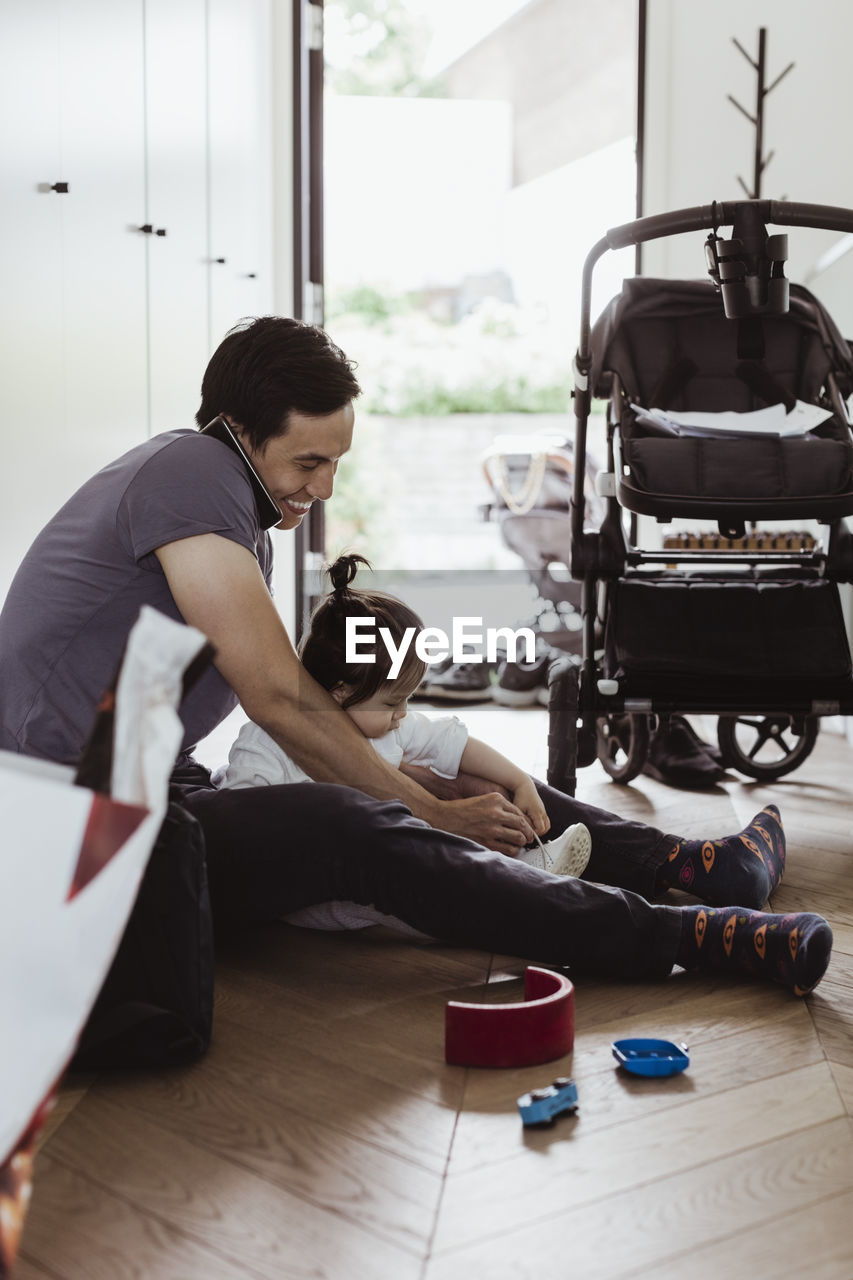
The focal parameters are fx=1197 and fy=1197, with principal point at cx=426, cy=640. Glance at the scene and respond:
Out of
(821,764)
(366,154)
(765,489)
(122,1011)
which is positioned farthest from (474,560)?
(122,1011)

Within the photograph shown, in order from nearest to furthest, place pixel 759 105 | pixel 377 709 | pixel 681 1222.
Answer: pixel 681 1222
pixel 377 709
pixel 759 105

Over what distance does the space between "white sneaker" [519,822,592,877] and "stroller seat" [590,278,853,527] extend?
0.64 m

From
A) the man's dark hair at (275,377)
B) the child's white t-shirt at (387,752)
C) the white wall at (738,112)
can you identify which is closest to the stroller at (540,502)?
the white wall at (738,112)

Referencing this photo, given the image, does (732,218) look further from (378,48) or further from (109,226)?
(378,48)

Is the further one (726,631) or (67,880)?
(726,631)

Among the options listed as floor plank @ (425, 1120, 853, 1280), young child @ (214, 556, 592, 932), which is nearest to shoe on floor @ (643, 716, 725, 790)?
young child @ (214, 556, 592, 932)

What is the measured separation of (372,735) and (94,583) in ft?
1.35

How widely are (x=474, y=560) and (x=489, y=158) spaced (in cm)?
263

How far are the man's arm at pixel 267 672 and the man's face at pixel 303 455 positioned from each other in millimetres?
161

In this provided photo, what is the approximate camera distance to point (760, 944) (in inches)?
50.6

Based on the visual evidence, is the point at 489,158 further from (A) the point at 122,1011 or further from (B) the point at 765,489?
(A) the point at 122,1011

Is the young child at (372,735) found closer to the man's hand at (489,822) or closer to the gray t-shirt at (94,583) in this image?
the man's hand at (489,822)

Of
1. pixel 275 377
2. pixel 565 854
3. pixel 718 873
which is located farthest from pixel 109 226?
pixel 718 873

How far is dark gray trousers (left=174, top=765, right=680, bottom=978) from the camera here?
4.07 ft
